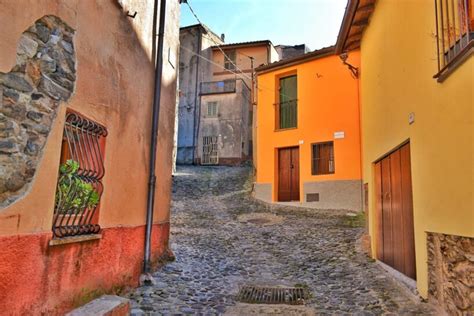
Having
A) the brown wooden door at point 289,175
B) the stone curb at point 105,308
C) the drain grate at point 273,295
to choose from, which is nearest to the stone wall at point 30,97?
the stone curb at point 105,308

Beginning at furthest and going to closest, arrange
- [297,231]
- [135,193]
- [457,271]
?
[297,231], [135,193], [457,271]

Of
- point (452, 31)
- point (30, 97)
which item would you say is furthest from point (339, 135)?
point (30, 97)

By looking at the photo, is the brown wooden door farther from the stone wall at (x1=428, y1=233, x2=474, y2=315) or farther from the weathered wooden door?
the stone wall at (x1=428, y1=233, x2=474, y2=315)

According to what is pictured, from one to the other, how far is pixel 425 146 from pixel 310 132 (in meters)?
8.60

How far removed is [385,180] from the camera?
593 cm

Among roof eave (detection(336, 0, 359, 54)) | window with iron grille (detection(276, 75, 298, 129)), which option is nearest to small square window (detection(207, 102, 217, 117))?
window with iron grille (detection(276, 75, 298, 129))

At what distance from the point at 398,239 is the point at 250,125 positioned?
18.6 metres

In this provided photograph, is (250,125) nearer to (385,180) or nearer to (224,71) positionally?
(224,71)

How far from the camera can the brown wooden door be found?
42.5ft

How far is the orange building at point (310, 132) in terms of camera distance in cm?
1157

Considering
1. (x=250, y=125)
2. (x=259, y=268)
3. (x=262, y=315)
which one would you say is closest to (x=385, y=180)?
(x=259, y=268)

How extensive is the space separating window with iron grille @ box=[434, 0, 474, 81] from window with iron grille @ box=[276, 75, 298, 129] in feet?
31.4

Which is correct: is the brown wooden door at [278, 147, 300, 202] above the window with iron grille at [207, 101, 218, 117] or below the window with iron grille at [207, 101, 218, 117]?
below

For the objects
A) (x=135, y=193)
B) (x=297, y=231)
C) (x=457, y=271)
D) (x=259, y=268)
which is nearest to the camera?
(x=457, y=271)
